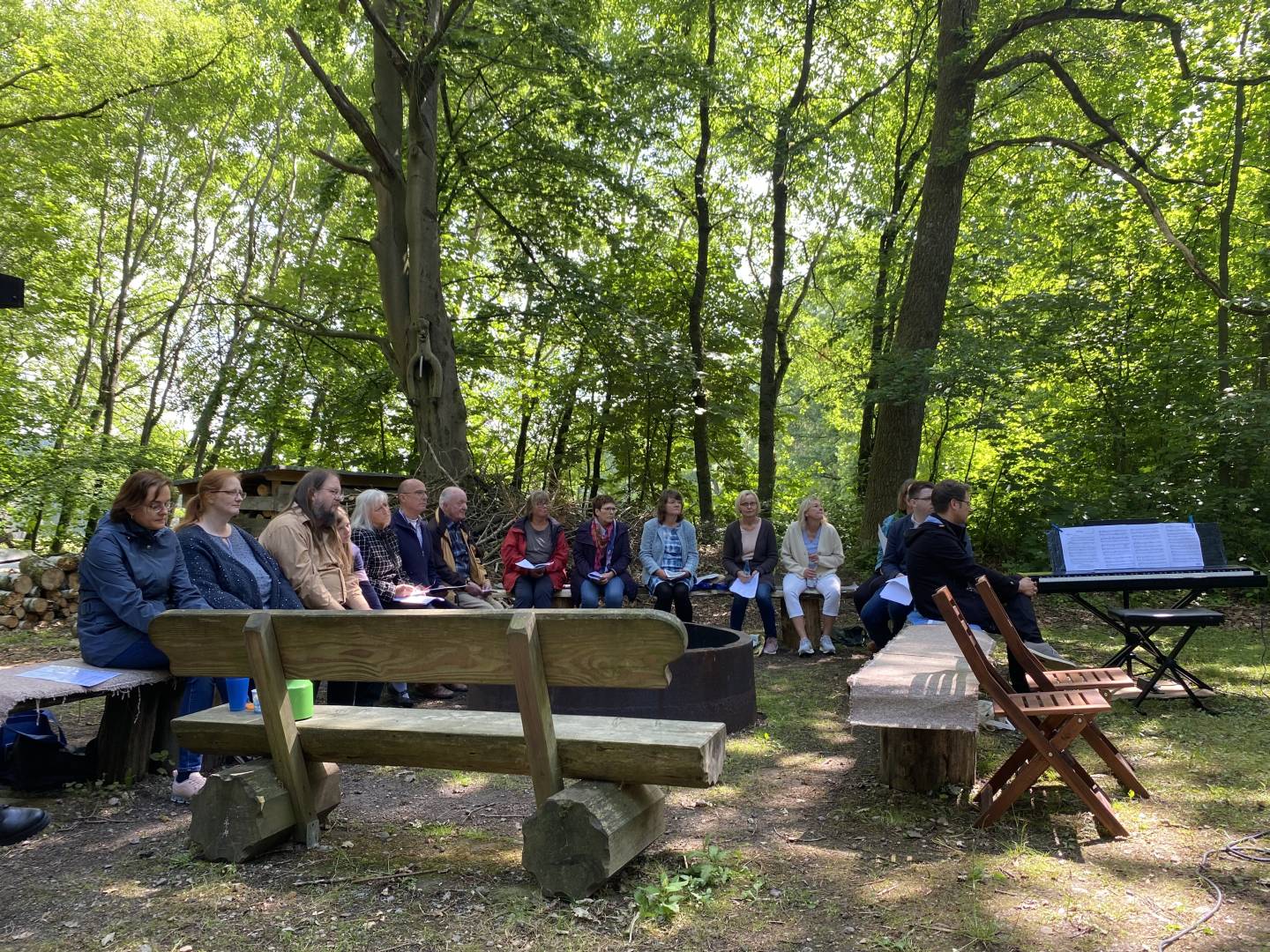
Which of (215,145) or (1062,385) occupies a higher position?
(215,145)

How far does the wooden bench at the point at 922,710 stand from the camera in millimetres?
3451

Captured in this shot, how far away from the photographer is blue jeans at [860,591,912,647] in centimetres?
646

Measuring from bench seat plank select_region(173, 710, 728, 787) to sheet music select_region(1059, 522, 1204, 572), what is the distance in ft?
13.6

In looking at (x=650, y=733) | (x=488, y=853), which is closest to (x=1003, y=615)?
(x=650, y=733)

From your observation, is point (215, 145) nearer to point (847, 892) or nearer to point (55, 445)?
point (55, 445)

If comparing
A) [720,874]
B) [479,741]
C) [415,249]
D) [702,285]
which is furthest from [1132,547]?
[702,285]

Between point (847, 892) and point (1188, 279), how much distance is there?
1148cm

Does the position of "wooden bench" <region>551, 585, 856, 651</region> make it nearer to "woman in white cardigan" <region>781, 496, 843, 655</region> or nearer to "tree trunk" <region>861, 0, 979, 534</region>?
"woman in white cardigan" <region>781, 496, 843, 655</region>

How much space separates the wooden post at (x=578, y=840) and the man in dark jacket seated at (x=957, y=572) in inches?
102

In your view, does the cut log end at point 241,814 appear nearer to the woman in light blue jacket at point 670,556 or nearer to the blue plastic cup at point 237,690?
the blue plastic cup at point 237,690

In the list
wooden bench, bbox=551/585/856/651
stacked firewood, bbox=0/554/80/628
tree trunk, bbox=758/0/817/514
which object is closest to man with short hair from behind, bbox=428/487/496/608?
wooden bench, bbox=551/585/856/651

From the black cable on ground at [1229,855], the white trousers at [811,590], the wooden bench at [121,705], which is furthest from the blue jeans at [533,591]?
the black cable on ground at [1229,855]

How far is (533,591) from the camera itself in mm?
7379

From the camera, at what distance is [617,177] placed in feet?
41.3
